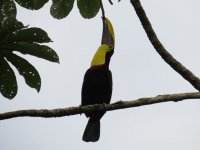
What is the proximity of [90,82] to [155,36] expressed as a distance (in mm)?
1974

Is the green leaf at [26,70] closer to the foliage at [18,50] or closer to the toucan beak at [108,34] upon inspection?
the foliage at [18,50]

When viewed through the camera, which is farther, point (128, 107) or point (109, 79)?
point (109, 79)

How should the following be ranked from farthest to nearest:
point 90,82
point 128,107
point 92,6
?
point 90,82
point 92,6
point 128,107

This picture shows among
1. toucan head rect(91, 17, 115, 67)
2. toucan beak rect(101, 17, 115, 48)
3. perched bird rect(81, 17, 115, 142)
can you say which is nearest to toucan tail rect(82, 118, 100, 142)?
perched bird rect(81, 17, 115, 142)

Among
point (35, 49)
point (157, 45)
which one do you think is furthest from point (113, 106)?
point (35, 49)

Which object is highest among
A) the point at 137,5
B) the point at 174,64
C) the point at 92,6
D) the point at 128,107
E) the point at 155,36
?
the point at 92,6

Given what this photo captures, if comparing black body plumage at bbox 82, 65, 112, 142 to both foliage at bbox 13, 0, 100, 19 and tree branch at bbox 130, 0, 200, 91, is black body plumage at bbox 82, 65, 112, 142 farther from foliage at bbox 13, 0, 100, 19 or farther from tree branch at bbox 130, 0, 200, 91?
tree branch at bbox 130, 0, 200, 91

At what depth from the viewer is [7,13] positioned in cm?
354

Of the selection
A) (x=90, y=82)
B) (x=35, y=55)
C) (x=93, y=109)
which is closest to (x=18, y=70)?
(x=35, y=55)

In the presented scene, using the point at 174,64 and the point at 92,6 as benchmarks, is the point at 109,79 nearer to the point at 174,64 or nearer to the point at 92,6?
the point at 92,6

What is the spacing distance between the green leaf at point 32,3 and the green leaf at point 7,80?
575 millimetres

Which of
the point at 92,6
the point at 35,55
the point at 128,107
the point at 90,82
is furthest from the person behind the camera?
the point at 90,82

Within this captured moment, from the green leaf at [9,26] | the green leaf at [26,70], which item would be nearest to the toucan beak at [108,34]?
the green leaf at [26,70]

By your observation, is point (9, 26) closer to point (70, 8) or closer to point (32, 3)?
point (32, 3)
